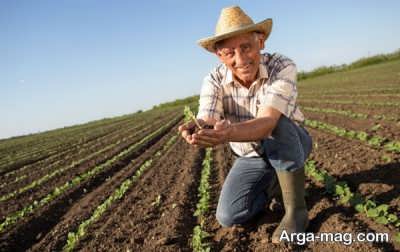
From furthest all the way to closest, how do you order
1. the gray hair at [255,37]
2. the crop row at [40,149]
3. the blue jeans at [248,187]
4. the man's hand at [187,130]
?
the crop row at [40,149] → the blue jeans at [248,187] → the gray hair at [255,37] → the man's hand at [187,130]

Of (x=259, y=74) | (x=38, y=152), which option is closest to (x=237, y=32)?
(x=259, y=74)

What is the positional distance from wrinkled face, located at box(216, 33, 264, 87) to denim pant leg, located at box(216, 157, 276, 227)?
0.90m

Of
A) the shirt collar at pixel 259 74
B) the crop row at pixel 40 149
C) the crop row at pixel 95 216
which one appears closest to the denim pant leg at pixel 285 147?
the shirt collar at pixel 259 74

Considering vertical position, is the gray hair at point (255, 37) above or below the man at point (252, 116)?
above

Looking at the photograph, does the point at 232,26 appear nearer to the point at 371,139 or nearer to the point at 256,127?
the point at 256,127

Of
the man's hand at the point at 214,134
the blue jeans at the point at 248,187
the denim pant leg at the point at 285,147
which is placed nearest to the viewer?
the man's hand at the point at 214,134

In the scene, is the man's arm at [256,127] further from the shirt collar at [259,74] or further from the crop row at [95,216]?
the crop row at [95,216]

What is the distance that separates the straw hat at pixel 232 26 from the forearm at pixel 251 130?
719mm

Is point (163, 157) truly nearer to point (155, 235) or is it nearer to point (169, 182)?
point (169, 182)

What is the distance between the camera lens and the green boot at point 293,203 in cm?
319

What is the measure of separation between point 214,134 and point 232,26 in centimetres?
96

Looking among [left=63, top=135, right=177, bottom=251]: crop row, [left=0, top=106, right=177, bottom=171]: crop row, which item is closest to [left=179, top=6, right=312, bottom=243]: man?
[left=63, top=135, right=177, bottom=251]: crop row

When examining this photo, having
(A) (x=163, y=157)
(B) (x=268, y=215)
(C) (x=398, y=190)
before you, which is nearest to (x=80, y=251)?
(B) (x=268, y=215)

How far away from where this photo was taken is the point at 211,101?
3477 millimetres
